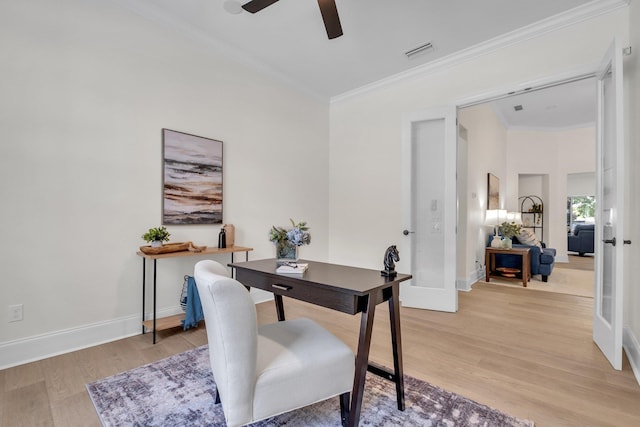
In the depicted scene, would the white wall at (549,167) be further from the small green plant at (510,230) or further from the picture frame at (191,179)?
the picture frame at (191,179)

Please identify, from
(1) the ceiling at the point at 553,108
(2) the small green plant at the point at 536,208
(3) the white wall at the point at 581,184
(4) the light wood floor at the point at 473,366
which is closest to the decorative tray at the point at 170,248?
(4) the light wood floor at the point at 473,366

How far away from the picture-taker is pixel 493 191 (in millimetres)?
6203

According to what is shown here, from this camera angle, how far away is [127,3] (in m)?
2.72

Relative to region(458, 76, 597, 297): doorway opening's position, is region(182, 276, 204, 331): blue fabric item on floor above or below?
below

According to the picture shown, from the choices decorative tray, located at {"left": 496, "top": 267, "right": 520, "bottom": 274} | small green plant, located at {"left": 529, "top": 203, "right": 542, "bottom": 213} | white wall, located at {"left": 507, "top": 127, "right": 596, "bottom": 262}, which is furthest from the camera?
small green plant, located at {"left": 529, "top": 203, "right": 542, "bottom": 213}

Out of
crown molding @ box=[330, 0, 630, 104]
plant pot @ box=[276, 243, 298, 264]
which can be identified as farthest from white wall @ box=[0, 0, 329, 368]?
crown molding @ box=[330, 0, 630, 104]

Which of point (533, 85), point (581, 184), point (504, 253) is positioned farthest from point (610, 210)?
point (581, 184)

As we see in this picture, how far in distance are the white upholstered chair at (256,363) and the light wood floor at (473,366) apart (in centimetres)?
92

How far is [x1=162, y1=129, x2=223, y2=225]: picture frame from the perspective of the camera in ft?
9.84

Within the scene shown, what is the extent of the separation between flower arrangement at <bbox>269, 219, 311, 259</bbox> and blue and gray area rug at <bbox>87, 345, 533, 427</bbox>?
943 mm

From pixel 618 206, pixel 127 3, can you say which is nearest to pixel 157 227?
pixel 127 3

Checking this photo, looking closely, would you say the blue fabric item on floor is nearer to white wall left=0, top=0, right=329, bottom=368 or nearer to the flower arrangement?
white wall left=0, top=0, right=329, bottom=368

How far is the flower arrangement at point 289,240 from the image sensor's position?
207 centimetres

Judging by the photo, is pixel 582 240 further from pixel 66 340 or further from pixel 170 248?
pixel 66 340
